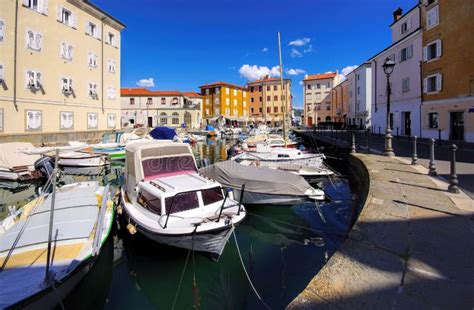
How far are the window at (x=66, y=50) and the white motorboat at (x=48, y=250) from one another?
86.1 feet

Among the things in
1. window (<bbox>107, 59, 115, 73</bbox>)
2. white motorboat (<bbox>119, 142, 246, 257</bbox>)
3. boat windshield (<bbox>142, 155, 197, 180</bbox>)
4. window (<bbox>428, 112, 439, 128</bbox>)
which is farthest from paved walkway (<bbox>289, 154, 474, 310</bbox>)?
window (<bbox>107, 59, 115, 73</bbox>)

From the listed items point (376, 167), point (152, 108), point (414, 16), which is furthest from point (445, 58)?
point (152, 108)

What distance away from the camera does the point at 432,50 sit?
27703 mm

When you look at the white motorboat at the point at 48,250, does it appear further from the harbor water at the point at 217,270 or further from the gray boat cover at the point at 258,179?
the gray boat cover at the point at 258,179

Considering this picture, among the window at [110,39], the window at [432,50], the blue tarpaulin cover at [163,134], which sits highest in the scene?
the window at [110,39]

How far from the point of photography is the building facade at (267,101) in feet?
317

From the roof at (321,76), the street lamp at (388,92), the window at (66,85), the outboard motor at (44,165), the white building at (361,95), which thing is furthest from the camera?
the roof at (321,76)

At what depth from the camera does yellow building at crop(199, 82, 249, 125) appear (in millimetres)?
87375

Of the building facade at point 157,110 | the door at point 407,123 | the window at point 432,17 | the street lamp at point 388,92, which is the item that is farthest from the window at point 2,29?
the building facade at point 157,110

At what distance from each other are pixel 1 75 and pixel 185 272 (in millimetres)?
26290

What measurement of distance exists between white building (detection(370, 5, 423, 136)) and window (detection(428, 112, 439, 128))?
1.55m

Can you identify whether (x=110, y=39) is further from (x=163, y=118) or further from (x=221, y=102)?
(x=221, y=102)

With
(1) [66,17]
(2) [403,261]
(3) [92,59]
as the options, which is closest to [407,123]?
(2) [403,261]

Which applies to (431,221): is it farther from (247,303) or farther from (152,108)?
(152,108)
